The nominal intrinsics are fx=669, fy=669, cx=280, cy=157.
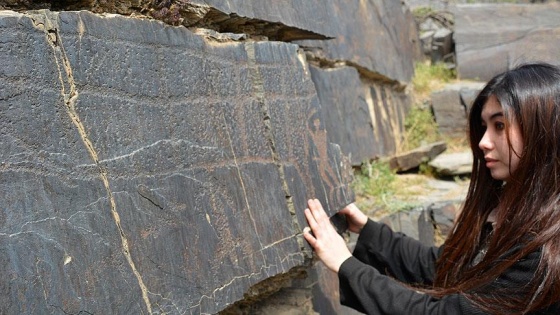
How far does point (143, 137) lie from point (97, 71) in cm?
21

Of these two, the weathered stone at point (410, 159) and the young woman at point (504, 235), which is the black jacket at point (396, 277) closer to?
the young woman at point (504, 235)

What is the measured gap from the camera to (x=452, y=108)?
6.30m

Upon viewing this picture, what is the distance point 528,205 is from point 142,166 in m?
1.22

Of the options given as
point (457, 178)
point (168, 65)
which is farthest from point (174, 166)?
point (457, 178)

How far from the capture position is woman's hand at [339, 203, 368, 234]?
269 cm

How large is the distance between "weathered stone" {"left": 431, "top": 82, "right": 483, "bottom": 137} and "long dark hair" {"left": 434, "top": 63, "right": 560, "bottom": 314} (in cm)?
401

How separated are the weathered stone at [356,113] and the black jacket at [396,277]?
1070 millimetres

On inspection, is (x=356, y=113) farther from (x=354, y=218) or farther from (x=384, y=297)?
(x=384, y=297)

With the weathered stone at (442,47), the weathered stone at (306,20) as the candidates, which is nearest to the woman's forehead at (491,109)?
the weathered stone at (306,20)

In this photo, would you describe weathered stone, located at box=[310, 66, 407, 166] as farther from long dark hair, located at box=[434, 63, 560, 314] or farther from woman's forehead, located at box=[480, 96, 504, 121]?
long dark hair, located at box=[434, 63, 560, 314]

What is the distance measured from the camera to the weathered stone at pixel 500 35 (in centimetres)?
692

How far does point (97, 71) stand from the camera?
1.62 meters

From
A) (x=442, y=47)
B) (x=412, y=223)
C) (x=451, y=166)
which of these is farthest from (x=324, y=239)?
(x=442, y=47)

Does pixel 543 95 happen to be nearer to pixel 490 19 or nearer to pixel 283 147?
pixel 283 147
